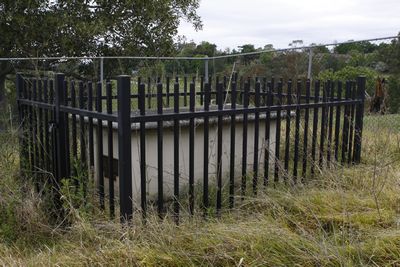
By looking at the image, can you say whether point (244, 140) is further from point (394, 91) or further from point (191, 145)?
point (394, 91)

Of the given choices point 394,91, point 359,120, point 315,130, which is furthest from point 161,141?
point 394,91

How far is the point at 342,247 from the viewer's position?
2.72m

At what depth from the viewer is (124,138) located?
10.5ft

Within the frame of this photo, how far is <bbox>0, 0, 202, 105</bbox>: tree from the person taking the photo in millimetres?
11352

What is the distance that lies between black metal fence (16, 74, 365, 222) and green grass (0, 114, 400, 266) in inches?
9.1

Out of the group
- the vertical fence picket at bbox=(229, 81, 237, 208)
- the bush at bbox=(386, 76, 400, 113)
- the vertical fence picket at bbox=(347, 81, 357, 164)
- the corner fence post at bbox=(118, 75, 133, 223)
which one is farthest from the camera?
the bush at bbox=(386, 76, 400, 113)

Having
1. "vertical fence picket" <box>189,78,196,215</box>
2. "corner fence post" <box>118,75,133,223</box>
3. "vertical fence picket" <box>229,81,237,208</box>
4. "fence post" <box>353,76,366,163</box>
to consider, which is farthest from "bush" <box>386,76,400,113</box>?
"corner fence post" <box>118,75,133,223</box>

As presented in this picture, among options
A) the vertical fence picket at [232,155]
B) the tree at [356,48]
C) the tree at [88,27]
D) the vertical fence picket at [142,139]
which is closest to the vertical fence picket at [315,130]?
the vertical fence picket at [232,155]

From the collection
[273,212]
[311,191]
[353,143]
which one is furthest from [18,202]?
[353,143]

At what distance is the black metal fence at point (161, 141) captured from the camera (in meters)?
3.38

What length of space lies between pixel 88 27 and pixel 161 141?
8811 mm

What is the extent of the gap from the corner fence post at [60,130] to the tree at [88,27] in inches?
288

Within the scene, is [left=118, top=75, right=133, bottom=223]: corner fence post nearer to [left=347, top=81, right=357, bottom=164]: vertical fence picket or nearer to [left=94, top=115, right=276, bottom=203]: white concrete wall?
[left=94, top=115, right=276, bottom=203]: white concrete wall

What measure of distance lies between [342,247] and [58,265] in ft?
5.72
